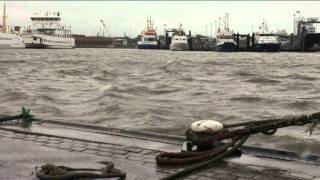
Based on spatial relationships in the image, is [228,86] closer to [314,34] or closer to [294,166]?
[294,166]

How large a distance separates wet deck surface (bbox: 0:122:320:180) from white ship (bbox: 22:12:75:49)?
353 feet

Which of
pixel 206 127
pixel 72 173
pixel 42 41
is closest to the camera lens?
pixel 72 173

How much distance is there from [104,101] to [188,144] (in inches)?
410

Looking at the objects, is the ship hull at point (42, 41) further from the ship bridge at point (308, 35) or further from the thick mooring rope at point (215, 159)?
the thick mooring rope at point (215, 159)

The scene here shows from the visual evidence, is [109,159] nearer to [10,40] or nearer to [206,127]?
[206,127]

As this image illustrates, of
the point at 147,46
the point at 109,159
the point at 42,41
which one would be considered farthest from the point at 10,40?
the point at 109,159

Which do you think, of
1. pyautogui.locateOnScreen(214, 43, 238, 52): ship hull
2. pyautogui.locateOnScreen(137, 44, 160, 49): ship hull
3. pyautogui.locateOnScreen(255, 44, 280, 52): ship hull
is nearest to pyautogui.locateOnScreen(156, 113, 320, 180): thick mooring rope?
pyautogui.locateOnScreen(214, 43, 238, 52): ship hull

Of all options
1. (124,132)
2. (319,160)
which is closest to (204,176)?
(319,160)

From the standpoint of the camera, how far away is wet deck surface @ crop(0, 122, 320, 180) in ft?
18.9

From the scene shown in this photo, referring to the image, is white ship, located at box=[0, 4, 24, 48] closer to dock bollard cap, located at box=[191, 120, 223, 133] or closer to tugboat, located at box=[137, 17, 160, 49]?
tugboat, located at box=[137, 17, 160, 49]

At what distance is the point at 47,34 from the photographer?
390 ft

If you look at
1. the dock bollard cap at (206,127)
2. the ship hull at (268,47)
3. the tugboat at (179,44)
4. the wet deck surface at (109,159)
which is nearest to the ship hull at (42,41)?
the tugboat at (179,44)

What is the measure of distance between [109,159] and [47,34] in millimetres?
116037

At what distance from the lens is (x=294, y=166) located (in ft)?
20.4
